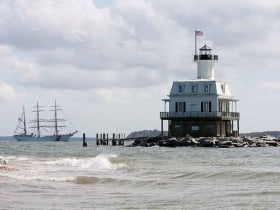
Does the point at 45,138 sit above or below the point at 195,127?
below

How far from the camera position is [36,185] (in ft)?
84.5

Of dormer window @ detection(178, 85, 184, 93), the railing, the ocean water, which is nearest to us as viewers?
the ocean water

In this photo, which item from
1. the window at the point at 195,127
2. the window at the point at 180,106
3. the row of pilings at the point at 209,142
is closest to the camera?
the row of pilings at the point at 209,142

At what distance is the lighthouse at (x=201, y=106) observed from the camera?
77438mm

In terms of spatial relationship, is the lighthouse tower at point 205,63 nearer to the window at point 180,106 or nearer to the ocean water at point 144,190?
the window at point 180,106

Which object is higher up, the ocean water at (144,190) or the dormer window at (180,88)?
the dormer window at (180,88)

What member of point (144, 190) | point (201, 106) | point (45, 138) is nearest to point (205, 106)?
point (201, 106)

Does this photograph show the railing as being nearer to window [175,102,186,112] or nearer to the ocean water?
window [175,102,186,112]

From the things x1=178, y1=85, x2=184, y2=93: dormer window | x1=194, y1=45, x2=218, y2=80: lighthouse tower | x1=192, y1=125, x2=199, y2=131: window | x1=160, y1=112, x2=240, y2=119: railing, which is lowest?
x1=192, y1=125, x2=199, y2=131: window

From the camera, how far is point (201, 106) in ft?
256

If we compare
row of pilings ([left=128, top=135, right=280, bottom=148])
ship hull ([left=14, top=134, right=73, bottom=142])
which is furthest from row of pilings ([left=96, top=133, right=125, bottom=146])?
ship hull ([left=14, top=134, right=73, bottom=142])

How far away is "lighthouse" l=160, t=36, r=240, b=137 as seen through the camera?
77438mm

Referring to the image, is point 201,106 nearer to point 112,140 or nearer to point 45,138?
point 112,140

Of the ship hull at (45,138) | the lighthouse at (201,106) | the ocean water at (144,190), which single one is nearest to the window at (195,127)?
the lighthouse at (201,106)
